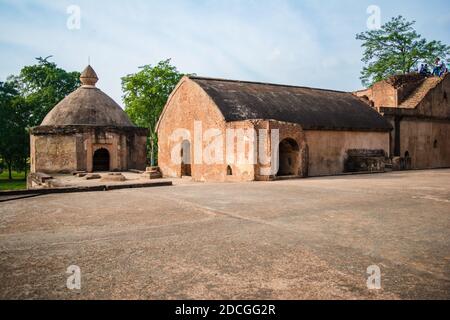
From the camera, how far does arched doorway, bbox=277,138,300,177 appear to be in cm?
1596

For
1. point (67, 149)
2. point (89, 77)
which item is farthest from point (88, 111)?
point (89, 77)

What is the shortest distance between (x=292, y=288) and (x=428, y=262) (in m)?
1.58

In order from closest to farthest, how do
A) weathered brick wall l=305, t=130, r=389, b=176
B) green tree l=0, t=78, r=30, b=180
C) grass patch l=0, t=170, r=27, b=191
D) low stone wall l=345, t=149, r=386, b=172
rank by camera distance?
weathered brick wall l=305, t=130, r=389, b=176 < low stone wall l=345, t=149, r=386, b=172 < grass patch l=0, t=170, r=27, b=191 < green tree l=0, t=78, r=30, b=180

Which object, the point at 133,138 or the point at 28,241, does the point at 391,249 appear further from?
the point at 133,138

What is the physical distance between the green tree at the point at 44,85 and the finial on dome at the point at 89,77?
10630mm

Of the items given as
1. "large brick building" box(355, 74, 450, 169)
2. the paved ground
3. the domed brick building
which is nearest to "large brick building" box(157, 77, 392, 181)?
"large brick building" box(355, 74, 450, 169)

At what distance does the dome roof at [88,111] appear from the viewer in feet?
80.7

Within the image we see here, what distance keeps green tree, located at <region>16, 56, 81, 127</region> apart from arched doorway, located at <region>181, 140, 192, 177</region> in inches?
917

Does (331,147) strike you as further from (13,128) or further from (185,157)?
(13,128)

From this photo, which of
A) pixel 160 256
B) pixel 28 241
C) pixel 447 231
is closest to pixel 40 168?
pixel 28 241

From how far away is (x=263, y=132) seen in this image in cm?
1439

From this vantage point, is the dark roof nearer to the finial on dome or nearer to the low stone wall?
the low stone wall

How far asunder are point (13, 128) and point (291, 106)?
2969 centimetres
